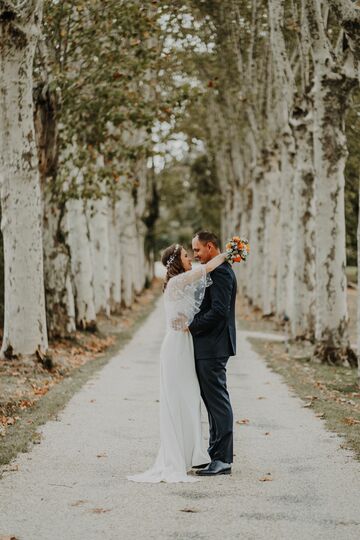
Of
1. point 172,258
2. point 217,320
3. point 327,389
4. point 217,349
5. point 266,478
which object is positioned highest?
point 172,258

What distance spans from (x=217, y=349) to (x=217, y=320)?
277 mm

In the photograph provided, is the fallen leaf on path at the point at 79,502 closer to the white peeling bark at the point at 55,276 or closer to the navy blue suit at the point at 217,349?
the navy blue suit at the point at 217,349

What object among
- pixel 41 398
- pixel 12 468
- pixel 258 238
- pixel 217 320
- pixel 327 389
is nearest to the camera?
pixel 12 468

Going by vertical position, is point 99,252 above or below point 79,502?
above

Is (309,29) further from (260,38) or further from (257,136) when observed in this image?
(257,136)

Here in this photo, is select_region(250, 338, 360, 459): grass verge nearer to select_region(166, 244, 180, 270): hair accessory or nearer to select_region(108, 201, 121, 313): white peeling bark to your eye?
select_region(166, 244, 180, 270): hair accessory

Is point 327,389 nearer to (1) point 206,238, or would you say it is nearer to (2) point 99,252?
(1) point 206,238

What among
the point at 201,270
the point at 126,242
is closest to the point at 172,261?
the point at 201,270

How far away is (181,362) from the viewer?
8164 millimetres

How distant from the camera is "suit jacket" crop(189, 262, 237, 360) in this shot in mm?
7980

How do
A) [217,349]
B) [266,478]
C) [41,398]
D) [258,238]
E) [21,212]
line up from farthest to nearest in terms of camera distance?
[258,238] < [21,212] < [41,398] < [217,349] < [266,478]

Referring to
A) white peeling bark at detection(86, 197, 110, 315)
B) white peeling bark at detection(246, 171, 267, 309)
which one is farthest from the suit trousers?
white peeling bark at detection(246, 171, 267, 309)

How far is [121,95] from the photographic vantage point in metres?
19.6

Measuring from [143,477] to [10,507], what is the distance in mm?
1375
